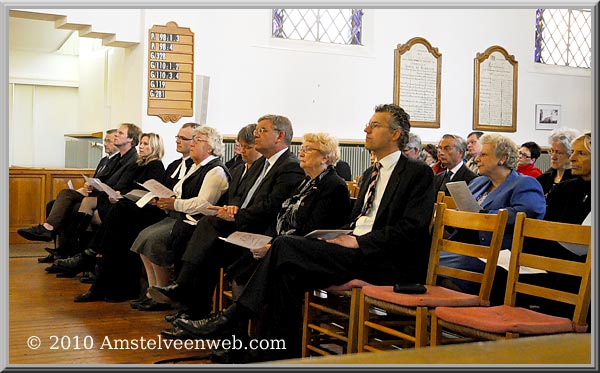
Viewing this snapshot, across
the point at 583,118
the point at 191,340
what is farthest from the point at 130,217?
the point at 583,118

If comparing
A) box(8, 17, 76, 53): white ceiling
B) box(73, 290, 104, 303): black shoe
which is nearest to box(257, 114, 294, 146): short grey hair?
box(73, 290, 104, 303): black shoe

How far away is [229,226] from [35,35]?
8.65 metres

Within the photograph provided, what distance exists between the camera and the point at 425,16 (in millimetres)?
9781

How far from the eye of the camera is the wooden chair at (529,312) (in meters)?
2.58

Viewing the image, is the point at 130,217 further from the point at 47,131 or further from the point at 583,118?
the point at 47,131

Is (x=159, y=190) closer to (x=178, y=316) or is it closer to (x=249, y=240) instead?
(x=178, y=316)

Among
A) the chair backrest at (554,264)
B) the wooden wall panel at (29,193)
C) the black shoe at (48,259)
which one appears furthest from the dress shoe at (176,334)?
the wooden wall panel at (29,193)

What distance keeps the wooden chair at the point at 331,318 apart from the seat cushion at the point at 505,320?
0.54m

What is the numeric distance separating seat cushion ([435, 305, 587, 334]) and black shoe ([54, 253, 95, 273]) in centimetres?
412

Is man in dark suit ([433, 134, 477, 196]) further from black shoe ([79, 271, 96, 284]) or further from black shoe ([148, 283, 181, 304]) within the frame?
black shoe ([79, 271, 96, 284])

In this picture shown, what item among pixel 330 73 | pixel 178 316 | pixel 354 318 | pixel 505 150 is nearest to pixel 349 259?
pixel 354 318

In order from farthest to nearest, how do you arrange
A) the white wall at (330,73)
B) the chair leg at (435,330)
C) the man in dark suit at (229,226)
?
the white wall at (330,73), the man in dark suit at (229,226), the chair leg at (435,330)

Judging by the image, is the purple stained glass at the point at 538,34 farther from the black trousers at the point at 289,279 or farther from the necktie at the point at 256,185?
the black trousers at the point at 289,279

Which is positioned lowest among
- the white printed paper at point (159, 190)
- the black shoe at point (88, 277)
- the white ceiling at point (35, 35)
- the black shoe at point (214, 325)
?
the black shoe at point (88, 277)
